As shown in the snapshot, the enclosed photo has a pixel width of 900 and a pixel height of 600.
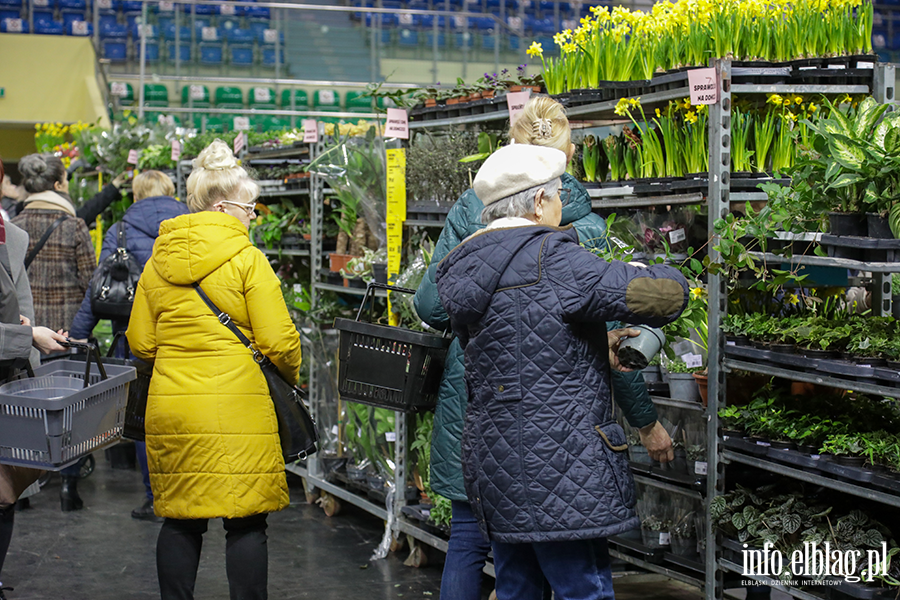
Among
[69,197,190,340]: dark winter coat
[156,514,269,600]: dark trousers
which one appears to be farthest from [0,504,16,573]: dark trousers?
[69,197,190,340]: dark winter coat

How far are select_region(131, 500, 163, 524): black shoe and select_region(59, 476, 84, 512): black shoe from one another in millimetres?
370

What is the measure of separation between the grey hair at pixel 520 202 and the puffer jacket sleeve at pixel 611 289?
5.6 inches

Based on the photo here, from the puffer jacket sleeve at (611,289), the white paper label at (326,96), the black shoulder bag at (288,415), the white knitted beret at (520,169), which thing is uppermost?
the white paper label at (326,96)

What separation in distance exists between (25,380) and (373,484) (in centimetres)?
194

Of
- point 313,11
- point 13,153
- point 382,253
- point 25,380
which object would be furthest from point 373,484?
point 13,153

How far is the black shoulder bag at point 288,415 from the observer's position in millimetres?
2869

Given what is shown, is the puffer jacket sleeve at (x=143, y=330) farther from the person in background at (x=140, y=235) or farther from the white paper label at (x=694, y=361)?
the white paper label at (x=694, y=361)

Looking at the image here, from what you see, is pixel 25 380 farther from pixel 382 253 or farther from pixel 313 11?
pixel 313 11

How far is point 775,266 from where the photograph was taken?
2971 millimetres

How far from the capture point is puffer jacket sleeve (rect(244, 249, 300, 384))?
9.18ft

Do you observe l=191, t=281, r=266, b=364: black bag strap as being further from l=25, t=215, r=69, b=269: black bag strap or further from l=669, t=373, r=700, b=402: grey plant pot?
l=25, t=215, r=69, b=269: black bag strap

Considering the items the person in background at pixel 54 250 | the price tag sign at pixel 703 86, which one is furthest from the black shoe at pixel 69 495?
the price tag sign at pixel 703 86

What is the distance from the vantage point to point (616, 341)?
2258 mm

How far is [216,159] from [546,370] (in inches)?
60.0
